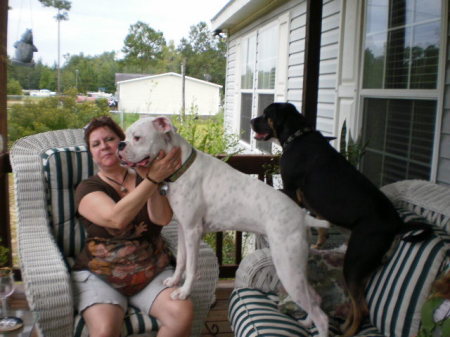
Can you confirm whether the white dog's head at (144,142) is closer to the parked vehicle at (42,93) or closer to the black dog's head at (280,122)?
the black dog's head at (280,122)

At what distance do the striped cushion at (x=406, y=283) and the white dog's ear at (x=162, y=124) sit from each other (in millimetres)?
1040

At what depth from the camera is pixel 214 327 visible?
259cm

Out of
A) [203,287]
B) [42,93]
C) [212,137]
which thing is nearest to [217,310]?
[203,287]

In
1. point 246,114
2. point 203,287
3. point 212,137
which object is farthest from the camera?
point 246,114

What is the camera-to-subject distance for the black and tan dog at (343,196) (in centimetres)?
183

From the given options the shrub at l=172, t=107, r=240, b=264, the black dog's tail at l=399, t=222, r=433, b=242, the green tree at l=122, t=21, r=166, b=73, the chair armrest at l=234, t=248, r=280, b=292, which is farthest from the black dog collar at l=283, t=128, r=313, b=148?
the green tree at l=122, t=21, r=166, b=73

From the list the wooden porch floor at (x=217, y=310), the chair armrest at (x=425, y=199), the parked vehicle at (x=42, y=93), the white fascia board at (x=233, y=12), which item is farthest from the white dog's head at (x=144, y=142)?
the white fascia board at (x=233, y=12)

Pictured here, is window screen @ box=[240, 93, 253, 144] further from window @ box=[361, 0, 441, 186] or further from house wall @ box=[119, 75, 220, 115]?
window @ box=[361, 0, 441, 186]

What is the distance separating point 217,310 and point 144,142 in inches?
64.0

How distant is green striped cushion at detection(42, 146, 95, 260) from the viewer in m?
2.29

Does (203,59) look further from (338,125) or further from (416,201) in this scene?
(416,201)

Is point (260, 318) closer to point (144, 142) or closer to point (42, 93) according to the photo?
point (144, 142)

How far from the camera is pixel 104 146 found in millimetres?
1984

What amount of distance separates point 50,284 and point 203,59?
939cm
